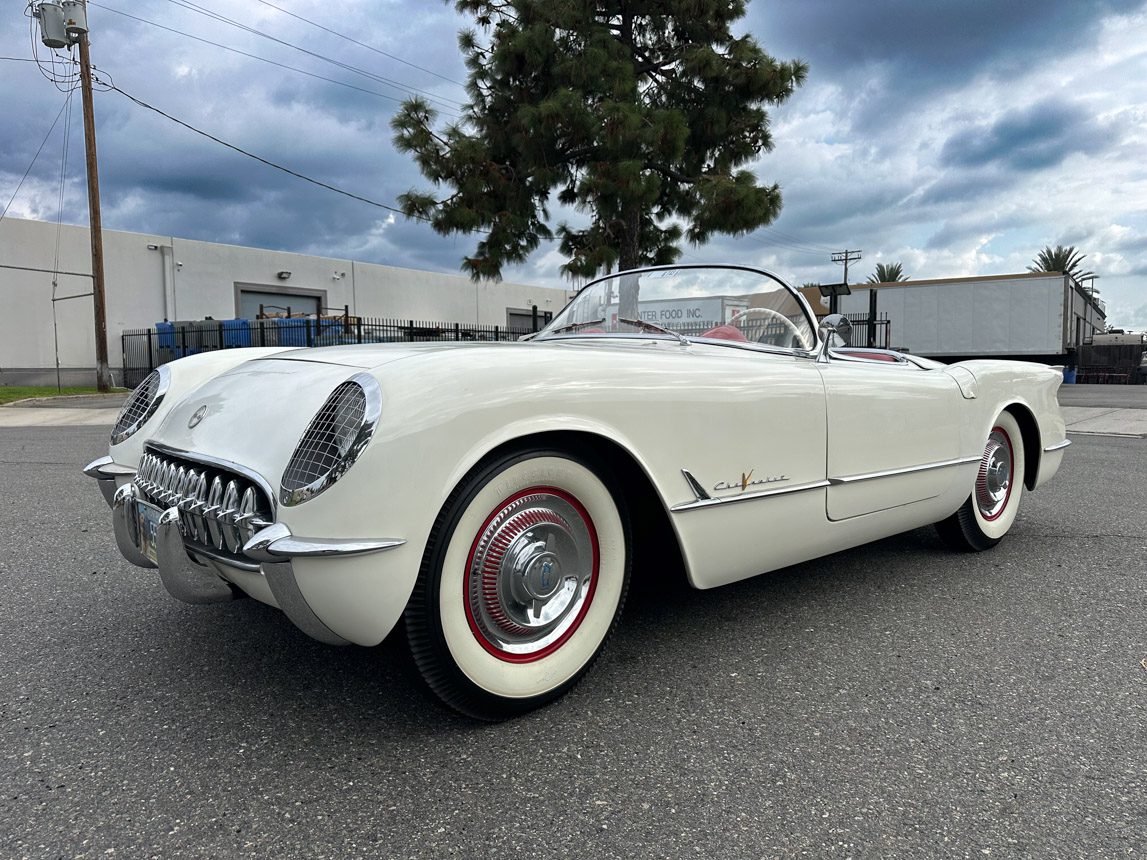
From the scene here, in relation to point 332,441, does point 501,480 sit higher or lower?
lower

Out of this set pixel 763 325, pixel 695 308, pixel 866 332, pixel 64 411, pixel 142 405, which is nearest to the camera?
pixel 142 405

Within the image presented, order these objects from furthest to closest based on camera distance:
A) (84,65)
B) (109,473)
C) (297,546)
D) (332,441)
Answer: (84,65)
(109,473)
(332,441)
(297,546)

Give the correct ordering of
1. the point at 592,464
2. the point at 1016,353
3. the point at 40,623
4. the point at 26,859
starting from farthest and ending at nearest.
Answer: the point at 1016,353
the point at 40,623
the point at 592,464
the point at 26,859

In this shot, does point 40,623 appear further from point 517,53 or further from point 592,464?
point 517,53

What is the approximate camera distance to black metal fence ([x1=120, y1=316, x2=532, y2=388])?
60.2 feet

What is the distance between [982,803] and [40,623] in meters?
2.86

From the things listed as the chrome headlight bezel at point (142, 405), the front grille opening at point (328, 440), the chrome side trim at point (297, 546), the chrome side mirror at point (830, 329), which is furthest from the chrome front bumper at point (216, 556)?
the chrome side mirror at point (830, 329)

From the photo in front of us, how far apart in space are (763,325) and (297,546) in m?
2.03

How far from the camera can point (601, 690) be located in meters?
2.16

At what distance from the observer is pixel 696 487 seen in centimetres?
220

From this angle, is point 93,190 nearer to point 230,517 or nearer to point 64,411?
point 64,411

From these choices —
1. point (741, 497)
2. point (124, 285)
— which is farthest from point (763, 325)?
point (124, 285)

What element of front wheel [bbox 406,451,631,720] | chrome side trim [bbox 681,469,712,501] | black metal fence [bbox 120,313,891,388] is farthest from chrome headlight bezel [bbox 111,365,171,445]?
black metal fence [bbox 120,313,891,388]

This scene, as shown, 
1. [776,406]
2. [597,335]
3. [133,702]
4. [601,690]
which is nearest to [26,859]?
[133,702]
